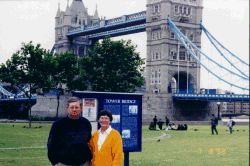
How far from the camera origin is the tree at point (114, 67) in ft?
184

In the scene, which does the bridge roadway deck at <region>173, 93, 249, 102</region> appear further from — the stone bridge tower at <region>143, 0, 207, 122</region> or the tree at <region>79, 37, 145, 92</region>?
the tree at <region>79, 37, 145, 92</region>

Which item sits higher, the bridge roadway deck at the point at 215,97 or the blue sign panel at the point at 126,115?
the blue sign panel at the point at 126,115

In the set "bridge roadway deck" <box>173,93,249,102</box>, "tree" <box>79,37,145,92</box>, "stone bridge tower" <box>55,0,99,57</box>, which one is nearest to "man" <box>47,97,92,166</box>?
"tree" <box>79,37,145,92</box>

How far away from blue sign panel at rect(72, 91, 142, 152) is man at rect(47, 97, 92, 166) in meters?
3.45

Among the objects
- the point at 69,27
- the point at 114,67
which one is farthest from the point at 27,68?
the point at 69,27

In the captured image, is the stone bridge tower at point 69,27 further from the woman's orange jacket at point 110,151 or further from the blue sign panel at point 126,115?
the woman's orange jacket at point 110,151

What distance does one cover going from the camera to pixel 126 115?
10992 mm

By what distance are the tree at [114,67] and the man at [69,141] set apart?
1886 inches

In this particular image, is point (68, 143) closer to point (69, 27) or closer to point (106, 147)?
point (106, 147)

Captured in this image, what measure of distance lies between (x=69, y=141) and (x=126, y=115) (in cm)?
419

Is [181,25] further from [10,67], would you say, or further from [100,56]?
[10,67]

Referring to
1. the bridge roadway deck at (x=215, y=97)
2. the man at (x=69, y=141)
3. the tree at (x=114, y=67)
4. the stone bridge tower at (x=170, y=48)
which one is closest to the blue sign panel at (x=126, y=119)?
the man at (x=69, y=141)

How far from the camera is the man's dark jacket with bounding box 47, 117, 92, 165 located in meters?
6.89

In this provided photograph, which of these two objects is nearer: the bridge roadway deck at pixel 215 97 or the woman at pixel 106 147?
the woman at pixel 106 147
